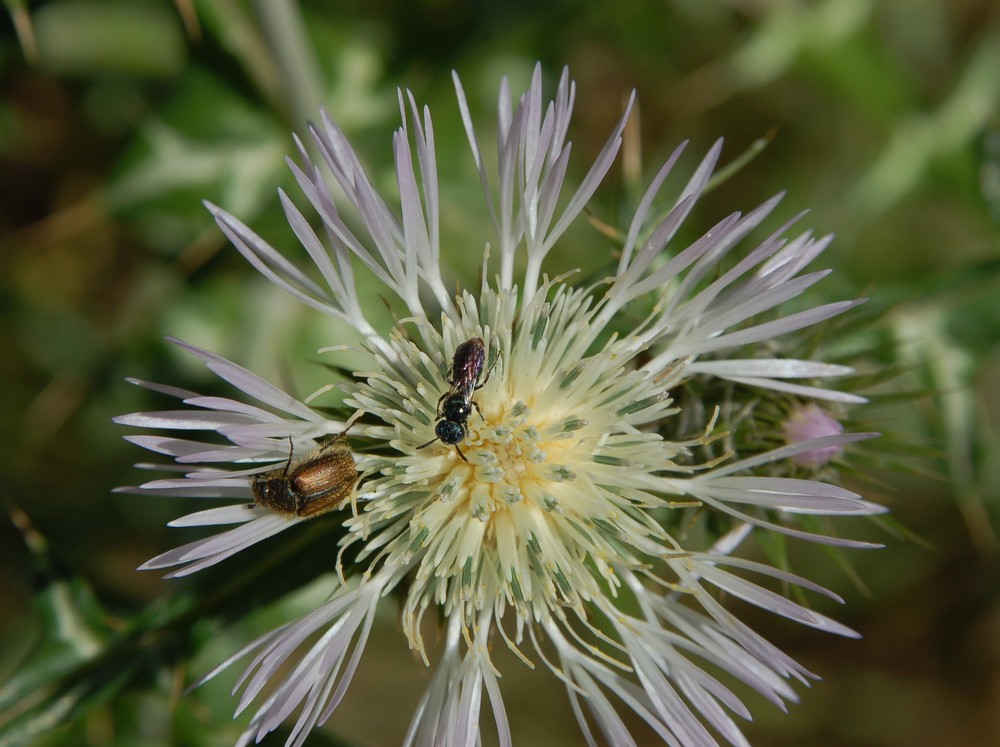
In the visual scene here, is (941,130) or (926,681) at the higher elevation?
(941,130)

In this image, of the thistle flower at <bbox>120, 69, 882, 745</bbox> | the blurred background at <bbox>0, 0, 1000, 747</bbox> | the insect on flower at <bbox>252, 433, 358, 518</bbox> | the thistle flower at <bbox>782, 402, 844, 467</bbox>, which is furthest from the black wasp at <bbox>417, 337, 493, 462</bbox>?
the thistle flower at <bbox>782, 402, 844, 467</bbox>

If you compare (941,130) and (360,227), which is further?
(941,130)

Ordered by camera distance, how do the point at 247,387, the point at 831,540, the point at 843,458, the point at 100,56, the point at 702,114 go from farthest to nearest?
the point at 702,114
the point at 100,56
the point at 843,458
the point at 247,387
the point at 831,540

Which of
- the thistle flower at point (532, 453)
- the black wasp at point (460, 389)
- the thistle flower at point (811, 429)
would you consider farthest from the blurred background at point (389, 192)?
the black wasp at point (460, 389)

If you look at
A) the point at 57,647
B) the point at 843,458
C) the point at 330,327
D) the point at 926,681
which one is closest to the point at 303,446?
the point at 57,647

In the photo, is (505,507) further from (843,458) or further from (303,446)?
(843,458)

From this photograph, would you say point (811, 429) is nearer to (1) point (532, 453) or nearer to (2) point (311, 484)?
(1) point (532, 453)

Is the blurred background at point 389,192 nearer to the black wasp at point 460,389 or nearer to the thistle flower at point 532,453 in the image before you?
the thistle flower at point 532,453
